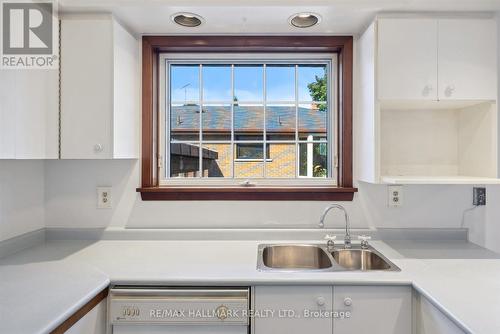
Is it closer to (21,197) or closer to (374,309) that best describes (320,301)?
(374,309)

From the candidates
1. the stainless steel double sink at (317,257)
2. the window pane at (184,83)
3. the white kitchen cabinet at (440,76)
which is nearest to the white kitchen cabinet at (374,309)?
the stainless steel double sink at (317,257)

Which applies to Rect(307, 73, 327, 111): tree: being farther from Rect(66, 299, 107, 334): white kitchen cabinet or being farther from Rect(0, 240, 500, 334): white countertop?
Rect(66, 299, 107, 334): white kitchen cabinet

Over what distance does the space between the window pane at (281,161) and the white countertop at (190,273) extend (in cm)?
47

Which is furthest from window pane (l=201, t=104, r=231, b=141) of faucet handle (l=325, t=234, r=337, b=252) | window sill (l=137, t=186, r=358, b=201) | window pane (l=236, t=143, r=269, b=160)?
faucet handle (l=325, t=234, r=337, b=252)

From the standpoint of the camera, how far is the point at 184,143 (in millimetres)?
2041

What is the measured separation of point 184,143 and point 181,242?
24.8 inches

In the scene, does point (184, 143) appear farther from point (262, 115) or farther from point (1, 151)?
point (1, 151)

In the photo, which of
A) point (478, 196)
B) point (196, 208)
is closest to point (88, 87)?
point (196, 208)

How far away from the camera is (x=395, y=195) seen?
1.85m

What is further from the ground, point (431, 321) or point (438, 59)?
point (438, 59)

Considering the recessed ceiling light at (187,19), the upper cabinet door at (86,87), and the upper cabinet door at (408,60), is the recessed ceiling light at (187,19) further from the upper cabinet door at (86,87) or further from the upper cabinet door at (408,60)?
the upper cabinet door at (408,60)

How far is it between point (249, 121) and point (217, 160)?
12.8 inches

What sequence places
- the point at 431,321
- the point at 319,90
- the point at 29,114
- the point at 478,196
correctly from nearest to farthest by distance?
the point at 431,321, the point at 29,114, the point at 478,196, the point at 319,90

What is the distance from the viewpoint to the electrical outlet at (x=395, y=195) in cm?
185
